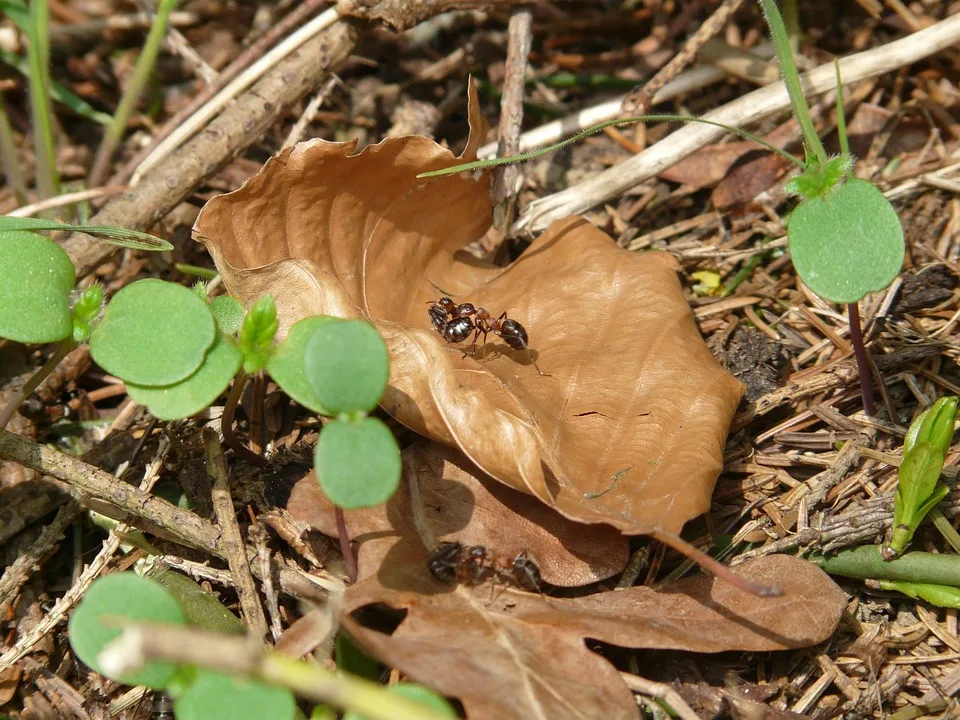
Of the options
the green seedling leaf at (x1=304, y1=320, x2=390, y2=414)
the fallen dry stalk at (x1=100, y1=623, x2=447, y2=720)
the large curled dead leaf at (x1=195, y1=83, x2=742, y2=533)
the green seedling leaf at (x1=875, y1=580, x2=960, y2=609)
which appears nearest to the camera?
the fallen dry stalk at (x1=100, y1=623, x2=447, y2=720)

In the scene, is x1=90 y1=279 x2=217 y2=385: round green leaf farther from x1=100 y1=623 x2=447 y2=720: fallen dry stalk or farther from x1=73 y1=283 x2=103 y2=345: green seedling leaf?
x1=100 y1=623 x2=447 y2=720: fallen dry stalk

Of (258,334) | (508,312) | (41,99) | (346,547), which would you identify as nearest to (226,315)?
(258,334)

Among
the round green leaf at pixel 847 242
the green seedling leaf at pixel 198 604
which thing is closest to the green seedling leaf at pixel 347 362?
the green seedling leaf at pixel 198 604

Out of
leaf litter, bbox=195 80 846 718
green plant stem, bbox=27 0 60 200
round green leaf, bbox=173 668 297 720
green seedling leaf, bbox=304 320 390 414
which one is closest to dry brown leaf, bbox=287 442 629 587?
leaf litter, bbox=195 80 846 718

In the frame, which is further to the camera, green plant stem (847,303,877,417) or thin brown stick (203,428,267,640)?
green plant stem (847,303,877,417)

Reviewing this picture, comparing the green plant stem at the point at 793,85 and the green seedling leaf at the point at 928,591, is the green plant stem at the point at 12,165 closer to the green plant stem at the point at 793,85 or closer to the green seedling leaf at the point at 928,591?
the green plant stem at the point at 793,85
